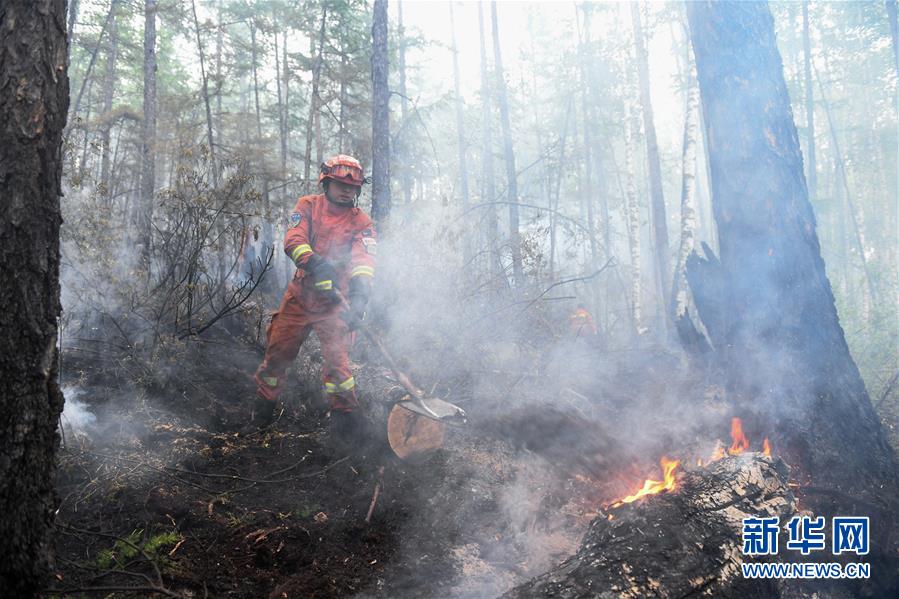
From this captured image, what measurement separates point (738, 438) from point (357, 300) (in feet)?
12.0

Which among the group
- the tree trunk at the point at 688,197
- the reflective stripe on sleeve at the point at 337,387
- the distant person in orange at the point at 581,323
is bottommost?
the reflective stripe on sleeve at the point at 337,387

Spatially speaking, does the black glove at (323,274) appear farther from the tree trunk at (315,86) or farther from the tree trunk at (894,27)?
the tree trunk at (894,27)

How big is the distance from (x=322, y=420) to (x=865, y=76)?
3571 centimetres

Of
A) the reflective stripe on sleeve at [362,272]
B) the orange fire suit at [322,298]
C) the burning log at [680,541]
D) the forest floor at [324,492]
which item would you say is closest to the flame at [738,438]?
the forest floor at [324,492]

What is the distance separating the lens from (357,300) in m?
4.68

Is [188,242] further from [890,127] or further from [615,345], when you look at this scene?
[890,127]

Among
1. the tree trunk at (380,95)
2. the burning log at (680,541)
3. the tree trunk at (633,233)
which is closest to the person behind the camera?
the burning log at (680,541)

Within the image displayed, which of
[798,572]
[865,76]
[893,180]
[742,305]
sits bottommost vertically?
[798,572]

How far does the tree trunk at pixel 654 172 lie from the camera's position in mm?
14469

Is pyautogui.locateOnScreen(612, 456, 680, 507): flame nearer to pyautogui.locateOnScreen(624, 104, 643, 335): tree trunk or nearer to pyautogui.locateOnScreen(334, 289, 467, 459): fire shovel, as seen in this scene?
pyautogui.locateOnScreen(334, 289, 467, 459): fire shovel

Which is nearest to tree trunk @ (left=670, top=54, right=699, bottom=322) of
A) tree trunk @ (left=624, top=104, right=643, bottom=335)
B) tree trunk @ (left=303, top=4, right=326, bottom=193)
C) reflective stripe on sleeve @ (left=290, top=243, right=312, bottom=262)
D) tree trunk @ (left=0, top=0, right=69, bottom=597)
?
tree trunk @ (left=624, top=104, right=643, bottom=335)

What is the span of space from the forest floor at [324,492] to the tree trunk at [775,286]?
2.81 ft

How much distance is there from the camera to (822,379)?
4.01 meters

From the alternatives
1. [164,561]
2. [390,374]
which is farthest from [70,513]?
[390,374]
